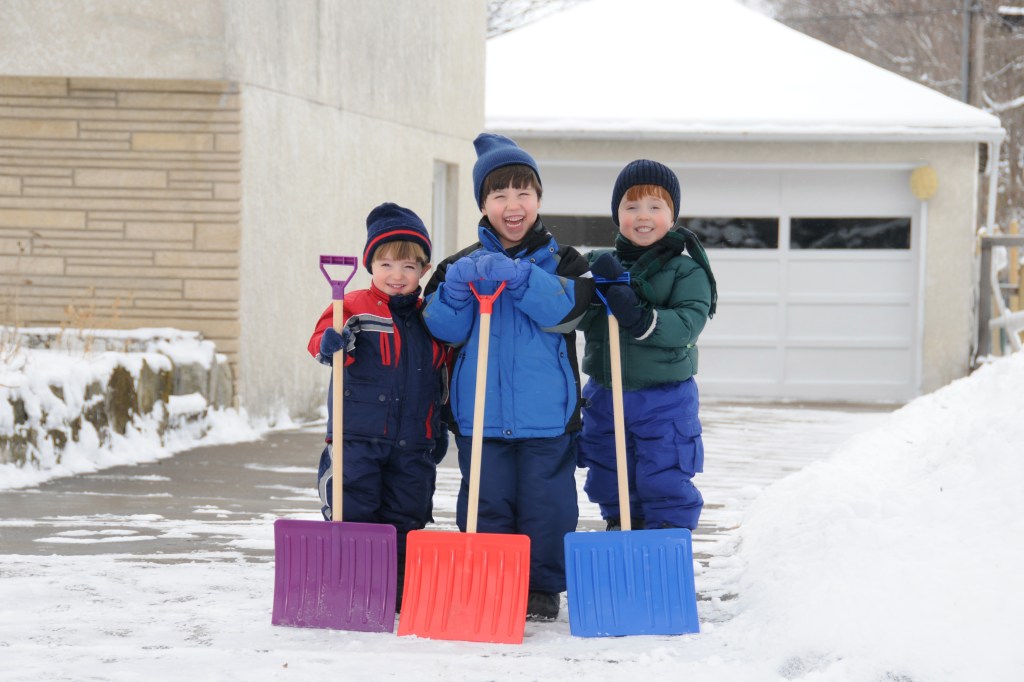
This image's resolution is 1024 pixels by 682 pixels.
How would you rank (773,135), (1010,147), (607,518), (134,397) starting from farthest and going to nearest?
(1010,147) → (773,135) → (134,397) → (607,518)

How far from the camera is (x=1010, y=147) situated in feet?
98.7

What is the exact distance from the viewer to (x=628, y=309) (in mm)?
4457

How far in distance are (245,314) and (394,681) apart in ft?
19.4

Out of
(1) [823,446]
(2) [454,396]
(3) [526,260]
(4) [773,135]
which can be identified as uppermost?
(4) [773,135]

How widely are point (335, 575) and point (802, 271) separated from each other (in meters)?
10.9

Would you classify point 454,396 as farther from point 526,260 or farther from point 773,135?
point 773,135

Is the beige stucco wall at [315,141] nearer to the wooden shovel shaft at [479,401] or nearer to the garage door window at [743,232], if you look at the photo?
the garage door window at [743,232]

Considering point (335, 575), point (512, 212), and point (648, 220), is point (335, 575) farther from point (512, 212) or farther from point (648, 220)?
point (648, 220)

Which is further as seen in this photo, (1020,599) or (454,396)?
(454,396)

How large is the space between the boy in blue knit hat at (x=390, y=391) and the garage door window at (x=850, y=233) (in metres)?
10.4

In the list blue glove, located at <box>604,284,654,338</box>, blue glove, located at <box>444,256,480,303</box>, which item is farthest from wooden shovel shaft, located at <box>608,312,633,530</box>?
blue glove, located at <box>444,256,480,303</box>

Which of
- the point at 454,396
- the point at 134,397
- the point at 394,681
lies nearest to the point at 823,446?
the point at 134,397

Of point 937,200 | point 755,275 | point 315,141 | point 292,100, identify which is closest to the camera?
point 292,100

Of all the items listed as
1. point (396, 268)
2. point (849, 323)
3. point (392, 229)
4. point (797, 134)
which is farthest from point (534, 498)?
point (849, 323)
